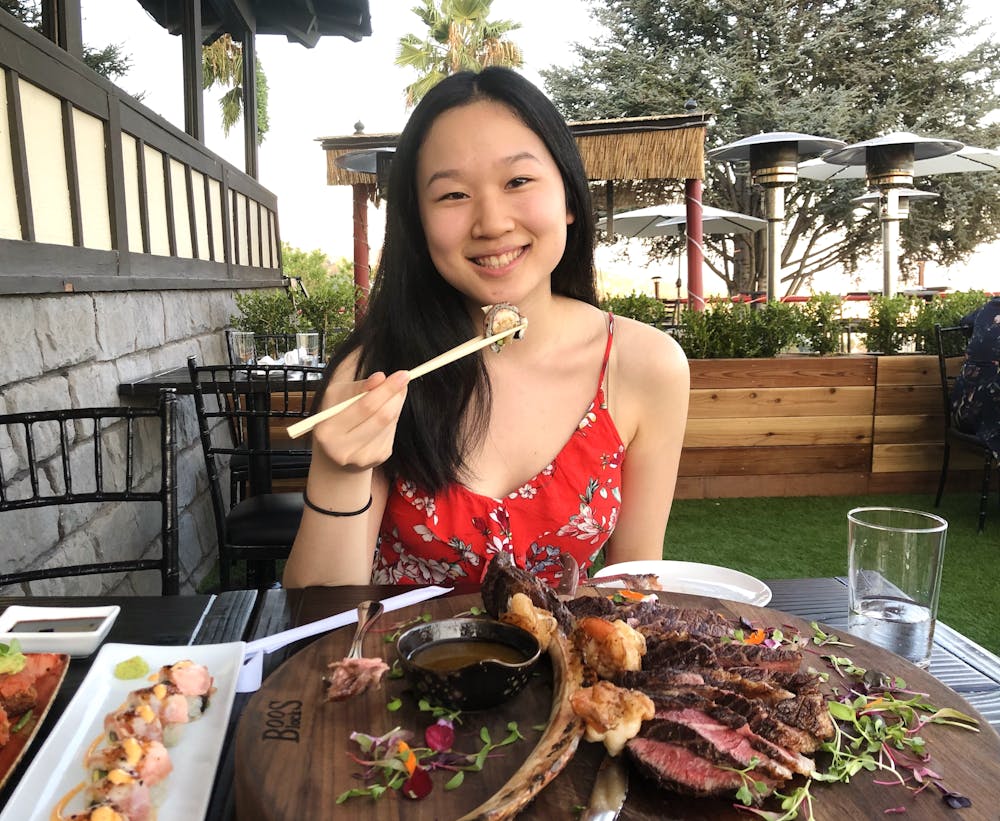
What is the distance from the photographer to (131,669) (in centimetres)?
107

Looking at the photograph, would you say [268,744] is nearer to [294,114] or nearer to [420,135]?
[420,135]

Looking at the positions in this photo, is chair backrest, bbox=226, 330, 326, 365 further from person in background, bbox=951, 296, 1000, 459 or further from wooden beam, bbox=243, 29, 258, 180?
person in background, bbox=951, 296, 1000, 459

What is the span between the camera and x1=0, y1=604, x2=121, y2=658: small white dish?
3.86ft

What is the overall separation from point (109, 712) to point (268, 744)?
307 mm

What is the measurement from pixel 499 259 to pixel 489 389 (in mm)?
397

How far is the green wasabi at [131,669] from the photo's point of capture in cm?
107

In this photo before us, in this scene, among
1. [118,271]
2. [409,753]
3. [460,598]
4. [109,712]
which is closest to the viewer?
[409,753]

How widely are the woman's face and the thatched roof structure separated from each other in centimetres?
790

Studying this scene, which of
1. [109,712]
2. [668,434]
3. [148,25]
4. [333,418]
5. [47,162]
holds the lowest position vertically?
[109,712]

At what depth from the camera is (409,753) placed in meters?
0.76

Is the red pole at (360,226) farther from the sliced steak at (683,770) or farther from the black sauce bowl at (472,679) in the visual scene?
the sliced steak at (683,770)

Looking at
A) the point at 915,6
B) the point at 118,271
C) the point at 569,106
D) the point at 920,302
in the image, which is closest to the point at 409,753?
the point at 118,271

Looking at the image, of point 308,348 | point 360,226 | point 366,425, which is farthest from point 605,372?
point 360,226

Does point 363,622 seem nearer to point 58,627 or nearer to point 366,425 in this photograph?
point 366,425
